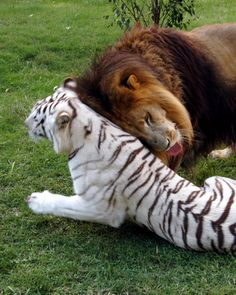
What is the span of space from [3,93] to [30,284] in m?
4.33

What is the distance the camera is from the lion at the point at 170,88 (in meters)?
4.16

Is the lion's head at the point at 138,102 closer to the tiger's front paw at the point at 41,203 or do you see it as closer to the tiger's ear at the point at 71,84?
the tiger's ear at the point at 71,84

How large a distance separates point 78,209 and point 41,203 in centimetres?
32

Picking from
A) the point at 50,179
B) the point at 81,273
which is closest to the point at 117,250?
the point at 81,273

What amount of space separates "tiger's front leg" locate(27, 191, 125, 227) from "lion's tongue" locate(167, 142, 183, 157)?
0.54m

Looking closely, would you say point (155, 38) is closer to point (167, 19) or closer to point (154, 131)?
point (154, 131)

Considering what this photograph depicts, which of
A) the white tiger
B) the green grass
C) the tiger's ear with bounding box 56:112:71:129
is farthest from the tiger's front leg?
the tiger's ear with bounding box 56:112:71:129

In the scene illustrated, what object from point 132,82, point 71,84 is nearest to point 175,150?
point 132,82

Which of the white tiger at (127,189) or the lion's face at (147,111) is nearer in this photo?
the white tiger at (127,189)

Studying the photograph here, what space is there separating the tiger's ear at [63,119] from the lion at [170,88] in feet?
0.64

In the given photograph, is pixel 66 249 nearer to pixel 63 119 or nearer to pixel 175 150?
pixel 63 119

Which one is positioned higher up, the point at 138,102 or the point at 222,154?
the point at 138,102

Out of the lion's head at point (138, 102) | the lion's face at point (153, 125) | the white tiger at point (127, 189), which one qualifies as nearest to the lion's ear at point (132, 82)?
the lion's head at point (138, 102)

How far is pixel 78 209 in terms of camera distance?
4.25 meters
